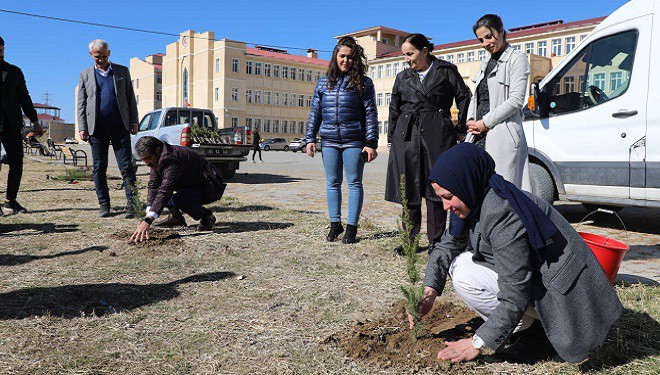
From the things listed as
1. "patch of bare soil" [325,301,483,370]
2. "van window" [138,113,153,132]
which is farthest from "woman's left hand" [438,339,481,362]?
"van window" [138,113,153,132]

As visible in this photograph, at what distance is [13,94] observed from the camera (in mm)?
7055

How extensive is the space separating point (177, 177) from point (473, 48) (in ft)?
209

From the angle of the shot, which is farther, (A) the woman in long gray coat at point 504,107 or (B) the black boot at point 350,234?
(B) the black boot at point 350,234

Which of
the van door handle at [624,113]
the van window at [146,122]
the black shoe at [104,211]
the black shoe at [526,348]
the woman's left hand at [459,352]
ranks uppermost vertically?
the van window at [146,122]

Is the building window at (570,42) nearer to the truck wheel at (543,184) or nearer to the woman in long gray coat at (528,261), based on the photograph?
the truck wheel at (543,184)

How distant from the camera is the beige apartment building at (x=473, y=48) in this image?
5775 cm

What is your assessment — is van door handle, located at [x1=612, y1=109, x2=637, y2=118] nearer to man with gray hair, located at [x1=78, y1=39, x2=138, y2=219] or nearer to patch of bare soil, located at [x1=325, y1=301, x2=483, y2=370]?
patch of bare soil, located at [x1=325, y1=301, x2=483, y2=370]

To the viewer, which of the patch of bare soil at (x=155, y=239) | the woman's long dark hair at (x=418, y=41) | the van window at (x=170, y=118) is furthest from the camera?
the van window at (x=170, y=118)

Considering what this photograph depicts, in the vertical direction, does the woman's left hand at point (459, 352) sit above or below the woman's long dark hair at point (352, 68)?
below

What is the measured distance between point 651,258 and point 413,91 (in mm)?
2568

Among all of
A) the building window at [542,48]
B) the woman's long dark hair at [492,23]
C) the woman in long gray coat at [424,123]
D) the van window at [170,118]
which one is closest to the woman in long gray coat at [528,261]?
the woman's long dark hair at [492,23]

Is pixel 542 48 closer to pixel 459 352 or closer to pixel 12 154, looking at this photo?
pixel 12 154

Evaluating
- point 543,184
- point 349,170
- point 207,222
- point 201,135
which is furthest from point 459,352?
point 201,135

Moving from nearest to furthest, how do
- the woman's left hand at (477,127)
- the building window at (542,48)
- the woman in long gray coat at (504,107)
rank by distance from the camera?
the woman in long gray coat at (504,107), the woman's left hand at (477,127), the building window at (542,48)
